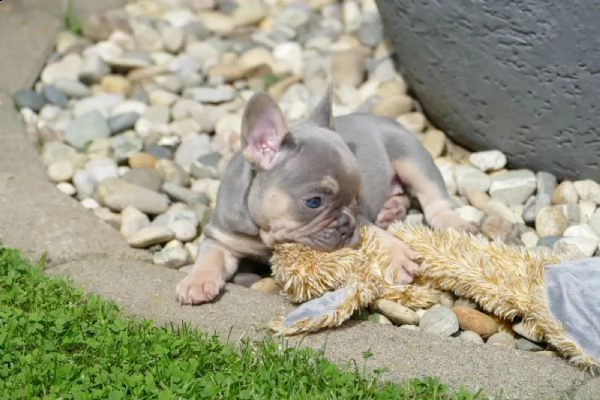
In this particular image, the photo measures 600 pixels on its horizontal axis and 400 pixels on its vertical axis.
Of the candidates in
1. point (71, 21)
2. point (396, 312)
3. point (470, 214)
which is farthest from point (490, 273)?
point (71, 21)

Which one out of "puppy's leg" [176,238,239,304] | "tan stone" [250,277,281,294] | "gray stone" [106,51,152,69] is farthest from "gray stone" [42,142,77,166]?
"tan stone" [250,277,281,294]

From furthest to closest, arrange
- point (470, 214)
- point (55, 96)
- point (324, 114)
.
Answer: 1. point (55, 96)
2. point (470, 214)
3. point (324, 114)

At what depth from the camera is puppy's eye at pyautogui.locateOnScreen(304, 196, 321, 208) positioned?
16.9 ft

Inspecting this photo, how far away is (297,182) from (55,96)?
2846mm

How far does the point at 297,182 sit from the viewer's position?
5141mm

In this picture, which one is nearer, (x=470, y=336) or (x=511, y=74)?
(x=470, y=336)

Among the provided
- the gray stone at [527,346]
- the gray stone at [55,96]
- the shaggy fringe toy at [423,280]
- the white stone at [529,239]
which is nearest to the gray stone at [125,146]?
the gray stone at [55,96]

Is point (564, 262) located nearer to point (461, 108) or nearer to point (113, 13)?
point (461, 108)

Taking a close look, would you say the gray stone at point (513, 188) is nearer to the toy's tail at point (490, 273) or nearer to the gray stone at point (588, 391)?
the toy's tail at point (490, 273)

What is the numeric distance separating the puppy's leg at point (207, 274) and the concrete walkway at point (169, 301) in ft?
0.16

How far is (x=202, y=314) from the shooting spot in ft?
16.5

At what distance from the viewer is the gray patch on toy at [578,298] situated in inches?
185

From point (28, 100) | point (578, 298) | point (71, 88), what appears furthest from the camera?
point (71, 88)

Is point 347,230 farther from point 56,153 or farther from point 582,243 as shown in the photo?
point 56,153
